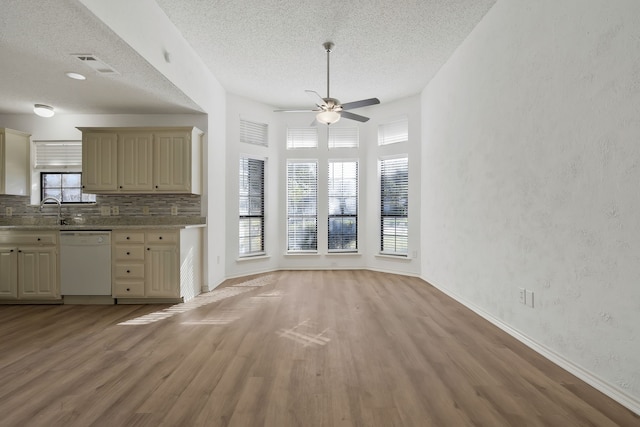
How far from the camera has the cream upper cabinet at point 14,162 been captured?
4379mm

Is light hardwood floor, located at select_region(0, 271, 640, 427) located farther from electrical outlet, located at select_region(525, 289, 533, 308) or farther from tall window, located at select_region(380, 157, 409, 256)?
tall window, located at select_region(380, 157, 409, 256)

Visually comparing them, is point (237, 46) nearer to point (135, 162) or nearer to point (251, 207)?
point (135, 162)

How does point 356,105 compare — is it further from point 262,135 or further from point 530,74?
point 262,135

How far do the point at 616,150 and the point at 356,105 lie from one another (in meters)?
2.46

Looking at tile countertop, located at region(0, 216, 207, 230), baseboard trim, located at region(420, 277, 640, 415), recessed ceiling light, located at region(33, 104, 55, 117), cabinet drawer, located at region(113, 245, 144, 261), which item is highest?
recessed ceiling light, located at region(33, 104, 55, 117)

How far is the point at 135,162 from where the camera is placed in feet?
13.9

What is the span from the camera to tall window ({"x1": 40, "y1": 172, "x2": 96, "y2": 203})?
4.70m

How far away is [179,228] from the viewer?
3.88m

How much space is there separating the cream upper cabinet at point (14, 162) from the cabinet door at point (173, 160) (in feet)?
7.24

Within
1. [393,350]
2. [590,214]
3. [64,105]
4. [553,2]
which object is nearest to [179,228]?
[64,105]

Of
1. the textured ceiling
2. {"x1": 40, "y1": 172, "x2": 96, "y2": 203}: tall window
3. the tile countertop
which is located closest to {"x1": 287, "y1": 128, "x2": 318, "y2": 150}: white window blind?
the textured ceiling

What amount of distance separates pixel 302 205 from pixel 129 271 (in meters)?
3.16

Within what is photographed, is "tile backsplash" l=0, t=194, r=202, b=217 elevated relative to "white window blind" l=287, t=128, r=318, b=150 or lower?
lower

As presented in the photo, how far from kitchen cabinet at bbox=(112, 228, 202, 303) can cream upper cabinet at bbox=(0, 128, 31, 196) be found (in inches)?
82.5
